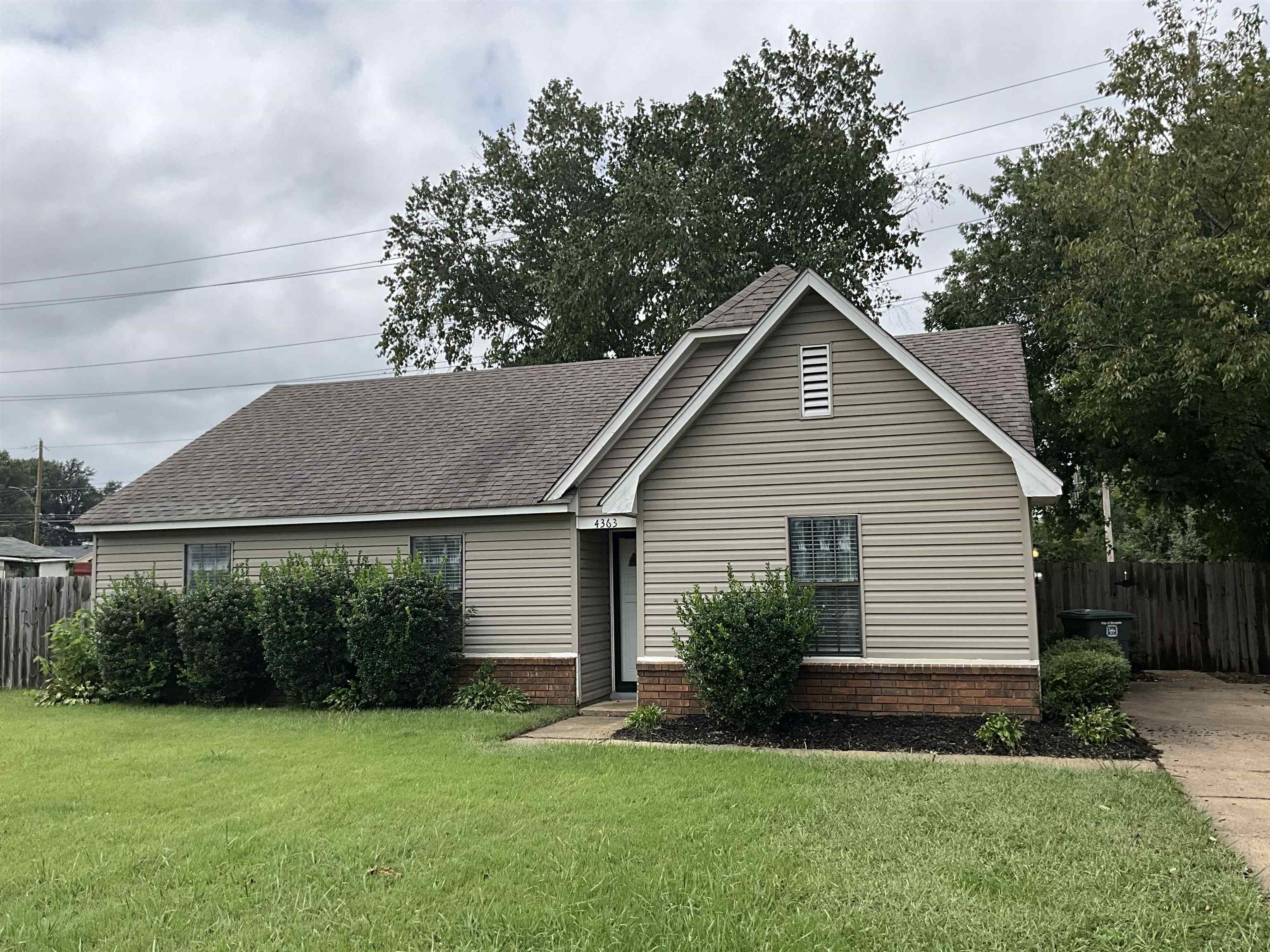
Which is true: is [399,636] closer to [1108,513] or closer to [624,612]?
[624,612]

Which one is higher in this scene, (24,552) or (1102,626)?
(24,552)

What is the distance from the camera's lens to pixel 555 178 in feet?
97.6

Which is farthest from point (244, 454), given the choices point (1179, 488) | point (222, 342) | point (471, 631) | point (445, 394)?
point (222, 342)

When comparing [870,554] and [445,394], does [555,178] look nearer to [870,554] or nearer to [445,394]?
[445,394]

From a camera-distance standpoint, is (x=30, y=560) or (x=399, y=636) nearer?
(x=399, y=636)

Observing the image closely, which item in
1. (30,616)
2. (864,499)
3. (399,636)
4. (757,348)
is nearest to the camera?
(864,499)

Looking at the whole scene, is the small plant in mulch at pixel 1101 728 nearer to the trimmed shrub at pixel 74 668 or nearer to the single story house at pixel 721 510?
the single story house at pixel 721 510

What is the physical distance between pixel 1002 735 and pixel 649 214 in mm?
18850

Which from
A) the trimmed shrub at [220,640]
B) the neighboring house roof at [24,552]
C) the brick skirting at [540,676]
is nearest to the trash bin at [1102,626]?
the brick skirting at [540,676]

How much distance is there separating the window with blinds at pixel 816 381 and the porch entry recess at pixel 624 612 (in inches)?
153

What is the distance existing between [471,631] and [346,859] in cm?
727

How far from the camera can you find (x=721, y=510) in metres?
10.8

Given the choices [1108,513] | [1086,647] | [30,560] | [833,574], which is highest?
[1108,513]

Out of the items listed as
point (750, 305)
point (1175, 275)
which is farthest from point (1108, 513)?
point (750, 305)
